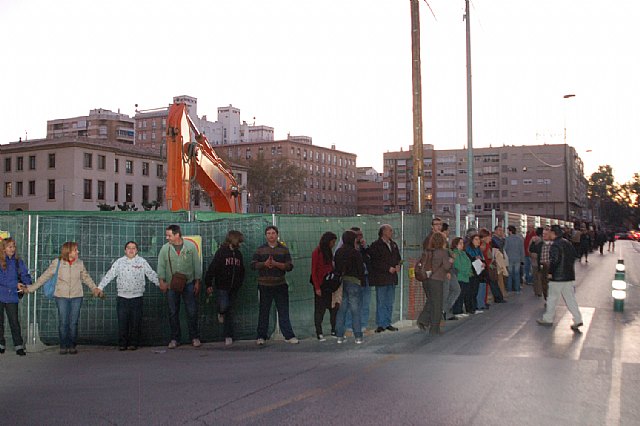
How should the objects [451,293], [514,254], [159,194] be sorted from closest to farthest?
1. [451,293]
2. [514,254]
3. [159,194]

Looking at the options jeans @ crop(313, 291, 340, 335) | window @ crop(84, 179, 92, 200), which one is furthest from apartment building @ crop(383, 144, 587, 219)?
jeans @ crop(313, 291, 340, 335)

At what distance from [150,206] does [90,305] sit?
228 ft

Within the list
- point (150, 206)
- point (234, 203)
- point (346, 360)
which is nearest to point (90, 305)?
point (346, 360)

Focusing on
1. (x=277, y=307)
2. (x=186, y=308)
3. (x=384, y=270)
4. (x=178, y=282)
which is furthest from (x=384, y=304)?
(x=178, y=282)

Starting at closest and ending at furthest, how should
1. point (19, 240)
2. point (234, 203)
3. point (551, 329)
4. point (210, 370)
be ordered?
point (210, 370), point (19, 240), point (551, 329), point (234, 203)

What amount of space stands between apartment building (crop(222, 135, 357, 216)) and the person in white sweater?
125673 mm

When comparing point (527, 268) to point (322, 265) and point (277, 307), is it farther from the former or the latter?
point (277, 307)

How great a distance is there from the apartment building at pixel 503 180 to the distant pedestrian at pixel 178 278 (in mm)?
113919

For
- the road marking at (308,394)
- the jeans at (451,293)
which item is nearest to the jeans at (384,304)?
the jeans at (451,293)

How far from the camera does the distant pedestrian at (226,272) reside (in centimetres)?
1041

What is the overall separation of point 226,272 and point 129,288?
4.74ft

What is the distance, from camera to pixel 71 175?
251ft

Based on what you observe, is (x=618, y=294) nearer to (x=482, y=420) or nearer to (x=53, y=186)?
(x=482, y=420)

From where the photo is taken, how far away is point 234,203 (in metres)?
20.4
